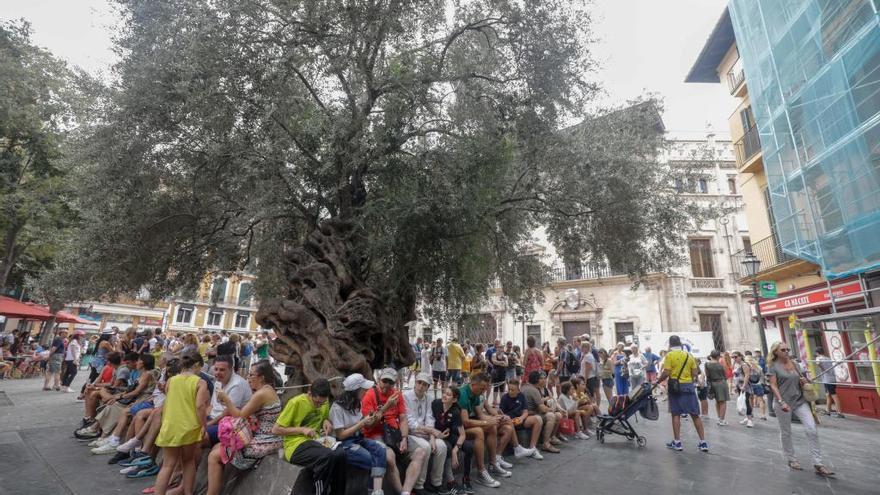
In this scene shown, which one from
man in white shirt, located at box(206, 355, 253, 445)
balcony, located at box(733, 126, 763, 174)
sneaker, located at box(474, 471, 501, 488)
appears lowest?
sneaker, located at box(474, 471, 501, 488)

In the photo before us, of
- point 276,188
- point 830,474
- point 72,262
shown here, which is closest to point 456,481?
point 830,474

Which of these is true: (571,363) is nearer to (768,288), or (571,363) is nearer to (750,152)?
(768,288)

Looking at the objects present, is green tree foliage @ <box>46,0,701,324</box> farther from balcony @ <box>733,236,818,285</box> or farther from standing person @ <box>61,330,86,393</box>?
balcony @ <box>733,236,818,285</box>

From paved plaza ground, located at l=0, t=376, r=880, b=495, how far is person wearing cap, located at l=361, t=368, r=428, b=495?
42.0 inches

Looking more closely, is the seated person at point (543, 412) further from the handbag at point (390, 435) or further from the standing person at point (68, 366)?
the standing person at point (68, 366)

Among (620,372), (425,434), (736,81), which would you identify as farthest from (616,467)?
(736,81)

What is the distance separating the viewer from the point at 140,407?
6242mm

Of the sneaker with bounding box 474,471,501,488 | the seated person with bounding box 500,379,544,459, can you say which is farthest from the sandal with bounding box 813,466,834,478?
the sneaker with bounding box 474,471,501,488

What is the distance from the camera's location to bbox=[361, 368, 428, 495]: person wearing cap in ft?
16.0

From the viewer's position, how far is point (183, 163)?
8539mm

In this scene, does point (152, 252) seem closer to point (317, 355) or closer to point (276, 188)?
point (276, 188)

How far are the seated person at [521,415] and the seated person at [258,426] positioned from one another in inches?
155

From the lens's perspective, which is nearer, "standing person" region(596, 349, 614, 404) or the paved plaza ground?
the paved plaza ground

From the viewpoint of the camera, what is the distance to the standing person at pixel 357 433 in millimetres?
4375
